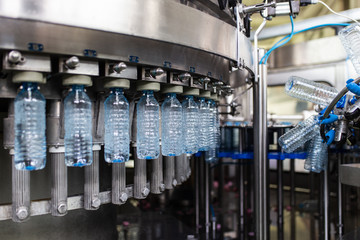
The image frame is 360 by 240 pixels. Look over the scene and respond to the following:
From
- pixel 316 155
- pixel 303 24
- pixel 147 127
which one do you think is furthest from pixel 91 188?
pixel 303 24

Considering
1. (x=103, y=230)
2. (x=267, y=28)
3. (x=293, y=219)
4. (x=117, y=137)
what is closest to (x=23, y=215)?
(x=117, y=137)

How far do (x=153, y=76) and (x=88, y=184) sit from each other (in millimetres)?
386

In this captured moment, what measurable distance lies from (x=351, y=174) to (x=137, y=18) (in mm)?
920

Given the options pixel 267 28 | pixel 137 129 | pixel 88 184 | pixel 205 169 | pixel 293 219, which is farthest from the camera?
pixel 267 28

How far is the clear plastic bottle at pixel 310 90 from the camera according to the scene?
1.73 m

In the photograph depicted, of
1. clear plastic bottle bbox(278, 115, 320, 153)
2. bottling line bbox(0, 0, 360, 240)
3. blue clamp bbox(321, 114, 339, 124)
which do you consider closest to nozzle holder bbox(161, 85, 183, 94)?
bottling line bbox(0, 0, 360, 240)

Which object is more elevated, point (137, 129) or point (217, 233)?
point (137, 129)

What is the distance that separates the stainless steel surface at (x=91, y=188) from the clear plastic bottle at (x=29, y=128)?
15 centimetres

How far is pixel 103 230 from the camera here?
4.01 ft

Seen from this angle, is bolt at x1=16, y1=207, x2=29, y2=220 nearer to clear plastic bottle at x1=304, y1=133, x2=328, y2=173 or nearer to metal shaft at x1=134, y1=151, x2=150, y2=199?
metal shaft at x1=134, y1=151, x2=150, y2=199

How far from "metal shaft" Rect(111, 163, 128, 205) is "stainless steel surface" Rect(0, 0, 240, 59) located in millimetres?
439

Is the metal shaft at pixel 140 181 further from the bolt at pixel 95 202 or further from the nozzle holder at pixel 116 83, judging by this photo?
the nozzle holder at pixel 116 83

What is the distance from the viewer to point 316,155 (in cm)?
199

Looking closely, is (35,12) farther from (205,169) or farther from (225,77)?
(205,169)
